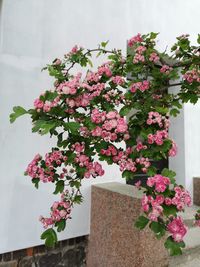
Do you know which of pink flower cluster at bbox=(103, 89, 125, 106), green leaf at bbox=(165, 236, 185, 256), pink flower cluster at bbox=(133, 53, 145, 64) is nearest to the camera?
green leaf at bbox=(165, 236, 185, 256)

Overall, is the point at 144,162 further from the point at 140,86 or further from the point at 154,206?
the point at 140,86

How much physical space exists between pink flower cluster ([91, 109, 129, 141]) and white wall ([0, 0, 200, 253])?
1186 mm

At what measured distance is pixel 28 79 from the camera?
2.35 meters

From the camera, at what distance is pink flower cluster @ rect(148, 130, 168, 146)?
1232 mm

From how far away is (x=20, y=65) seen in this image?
231cm

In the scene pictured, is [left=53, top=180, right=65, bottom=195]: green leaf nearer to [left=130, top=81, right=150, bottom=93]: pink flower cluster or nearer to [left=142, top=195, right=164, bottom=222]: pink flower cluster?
[left=142, top=195, right=164, bottom=222]: pink flower cluster

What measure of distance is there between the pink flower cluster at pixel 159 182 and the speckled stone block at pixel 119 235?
0.96 metres

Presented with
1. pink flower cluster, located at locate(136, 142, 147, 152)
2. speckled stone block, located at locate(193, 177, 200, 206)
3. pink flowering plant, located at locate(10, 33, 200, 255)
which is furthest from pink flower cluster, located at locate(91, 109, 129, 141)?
speckled stone block, located at locate(193, 177, 200, 206)

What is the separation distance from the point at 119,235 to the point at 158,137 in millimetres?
1356

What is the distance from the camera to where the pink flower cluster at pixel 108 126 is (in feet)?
4.23

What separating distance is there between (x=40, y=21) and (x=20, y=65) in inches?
20.3

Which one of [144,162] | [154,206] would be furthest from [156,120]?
[154,206]

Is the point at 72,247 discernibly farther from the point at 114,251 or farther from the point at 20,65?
the point at 20,65

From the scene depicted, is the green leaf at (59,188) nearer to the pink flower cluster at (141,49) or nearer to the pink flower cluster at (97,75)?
the pink flower cluster at (97,75)
